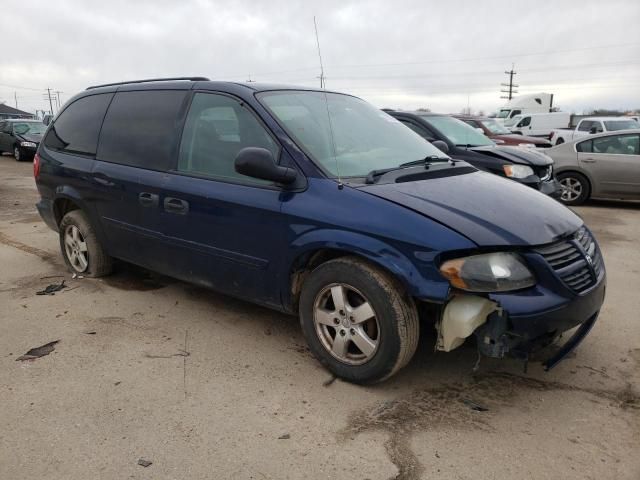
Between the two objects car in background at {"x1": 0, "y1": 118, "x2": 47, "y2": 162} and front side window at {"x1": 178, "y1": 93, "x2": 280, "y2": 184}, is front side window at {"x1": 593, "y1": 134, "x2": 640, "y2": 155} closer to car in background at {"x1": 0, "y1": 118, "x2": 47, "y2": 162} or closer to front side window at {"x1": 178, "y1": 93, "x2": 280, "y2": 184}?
front side window at {"x1": 178, "y1": 93, "x2": 280, "y2": 184}

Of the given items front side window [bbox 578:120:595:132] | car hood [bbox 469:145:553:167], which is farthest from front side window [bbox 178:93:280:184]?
front side window [bbox 578:120:595:132]

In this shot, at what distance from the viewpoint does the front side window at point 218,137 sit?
346 centimetres

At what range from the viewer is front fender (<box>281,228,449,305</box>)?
2.68 meters

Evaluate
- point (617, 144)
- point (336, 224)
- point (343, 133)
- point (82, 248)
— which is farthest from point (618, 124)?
point (336, 224)

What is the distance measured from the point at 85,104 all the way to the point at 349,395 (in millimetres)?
3645

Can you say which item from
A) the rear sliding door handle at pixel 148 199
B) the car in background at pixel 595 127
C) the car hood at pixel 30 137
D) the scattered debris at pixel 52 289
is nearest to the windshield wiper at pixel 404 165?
the rear sliding door handle at pixel 148 199

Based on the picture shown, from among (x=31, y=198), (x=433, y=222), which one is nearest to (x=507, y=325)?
(x=433, y=222)

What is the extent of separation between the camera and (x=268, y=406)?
9.42ft

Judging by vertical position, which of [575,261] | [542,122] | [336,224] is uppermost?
[542,122]

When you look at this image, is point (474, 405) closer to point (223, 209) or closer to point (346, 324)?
point (346, 324)

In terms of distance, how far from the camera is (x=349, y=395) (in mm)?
2980

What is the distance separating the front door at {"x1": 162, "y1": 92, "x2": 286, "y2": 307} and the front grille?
1.51 meters

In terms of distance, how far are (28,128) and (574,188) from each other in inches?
738

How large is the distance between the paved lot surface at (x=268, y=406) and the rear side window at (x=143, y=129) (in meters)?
1.20
